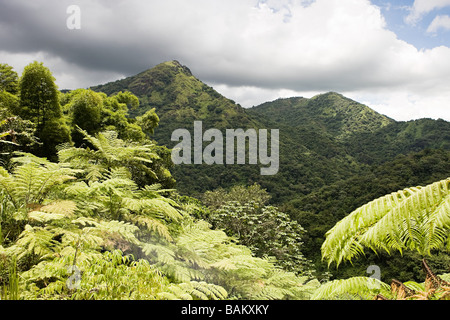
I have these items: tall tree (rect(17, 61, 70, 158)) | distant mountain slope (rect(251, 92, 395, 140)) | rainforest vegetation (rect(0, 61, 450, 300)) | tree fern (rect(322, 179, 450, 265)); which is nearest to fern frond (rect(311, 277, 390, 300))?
rainforest vegetation (rect(0, 61, 450, 300))

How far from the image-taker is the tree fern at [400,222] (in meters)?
2.02

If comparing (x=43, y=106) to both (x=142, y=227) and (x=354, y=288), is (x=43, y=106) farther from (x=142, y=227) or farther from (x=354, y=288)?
(x=354, y=288)

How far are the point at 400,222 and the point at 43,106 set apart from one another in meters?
8.66

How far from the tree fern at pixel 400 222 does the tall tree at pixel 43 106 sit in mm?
7580

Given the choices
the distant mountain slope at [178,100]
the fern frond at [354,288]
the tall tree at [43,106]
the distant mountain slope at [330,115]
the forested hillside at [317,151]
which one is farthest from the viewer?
the distant mountain slope at [330,115]

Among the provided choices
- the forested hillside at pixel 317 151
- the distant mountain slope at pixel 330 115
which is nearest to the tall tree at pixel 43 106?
the forested hillside at pixel 317 151

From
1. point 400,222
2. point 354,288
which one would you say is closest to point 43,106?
point 354,288

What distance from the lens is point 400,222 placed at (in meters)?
2.07

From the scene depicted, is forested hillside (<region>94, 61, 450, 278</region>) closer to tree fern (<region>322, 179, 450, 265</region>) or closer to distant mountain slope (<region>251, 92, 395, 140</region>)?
distant mountain slope (<region>251, 92, 395, 140</region>)

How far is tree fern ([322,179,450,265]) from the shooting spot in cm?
202

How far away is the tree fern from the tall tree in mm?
7580

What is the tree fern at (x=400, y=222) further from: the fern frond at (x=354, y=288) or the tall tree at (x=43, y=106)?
the tall tree at (x=43, y=106)

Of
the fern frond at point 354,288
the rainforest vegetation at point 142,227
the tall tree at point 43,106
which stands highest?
the tall tree at point 43,106
